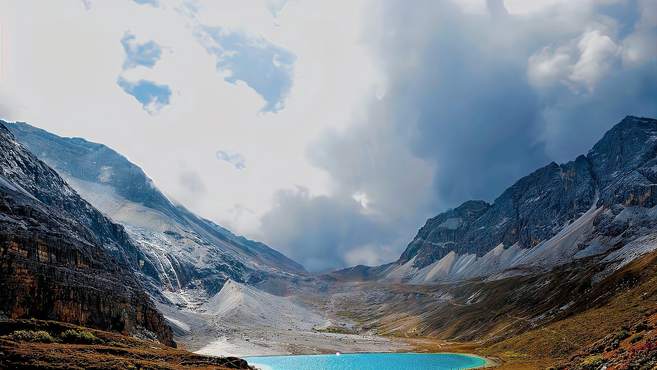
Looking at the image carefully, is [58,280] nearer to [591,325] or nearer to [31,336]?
[31,336]

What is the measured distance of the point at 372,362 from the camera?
17200 centimetres

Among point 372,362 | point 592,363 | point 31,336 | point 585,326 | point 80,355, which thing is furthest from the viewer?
point 372,362

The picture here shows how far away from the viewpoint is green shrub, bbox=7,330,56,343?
167 feet

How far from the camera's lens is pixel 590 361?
52.8 m

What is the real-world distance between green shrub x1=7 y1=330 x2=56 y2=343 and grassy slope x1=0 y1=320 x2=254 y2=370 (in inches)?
8.6

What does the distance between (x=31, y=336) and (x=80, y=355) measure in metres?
8.85

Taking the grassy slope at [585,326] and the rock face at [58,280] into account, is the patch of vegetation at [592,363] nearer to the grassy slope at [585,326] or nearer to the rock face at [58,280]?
the grassy slope at [585,326]

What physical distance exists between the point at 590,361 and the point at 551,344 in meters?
86.8

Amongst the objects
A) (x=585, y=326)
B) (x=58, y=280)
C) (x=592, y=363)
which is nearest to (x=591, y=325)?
(x=585, y=326)

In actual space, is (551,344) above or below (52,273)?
below

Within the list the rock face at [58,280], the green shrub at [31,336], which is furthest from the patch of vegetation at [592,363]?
the rock face at [58,280]

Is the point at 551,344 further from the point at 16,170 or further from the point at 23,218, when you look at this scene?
the point at 16,170

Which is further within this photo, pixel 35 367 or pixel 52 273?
pixel 52 273

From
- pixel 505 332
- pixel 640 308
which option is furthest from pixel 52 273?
pixel 505 332
